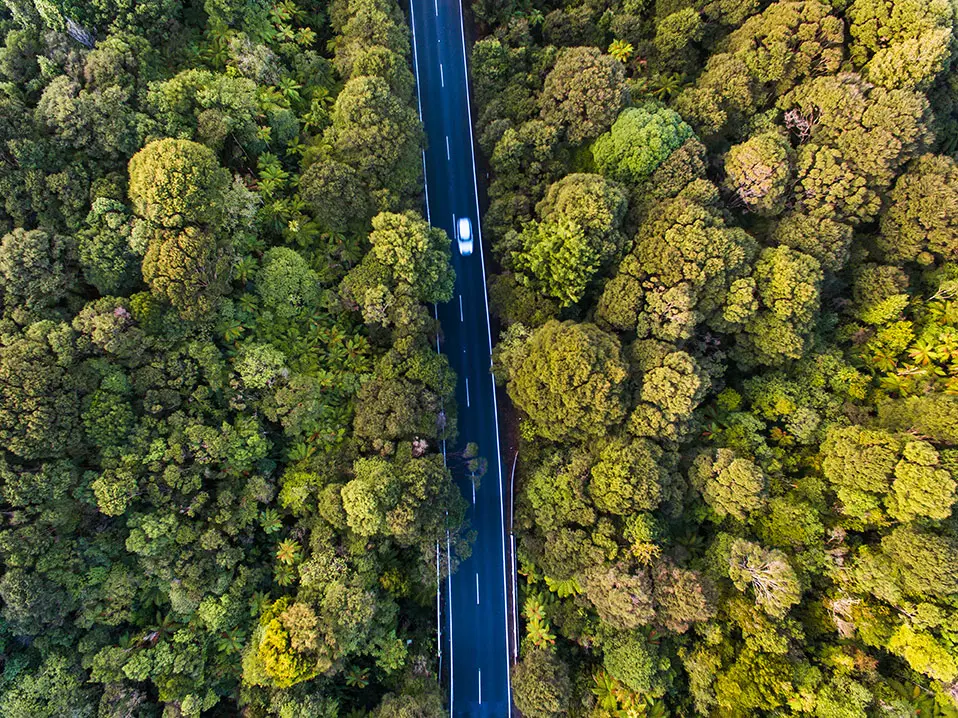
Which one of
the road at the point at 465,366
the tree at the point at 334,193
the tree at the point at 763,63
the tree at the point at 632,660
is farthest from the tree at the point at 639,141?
the tree at the point at 632,660

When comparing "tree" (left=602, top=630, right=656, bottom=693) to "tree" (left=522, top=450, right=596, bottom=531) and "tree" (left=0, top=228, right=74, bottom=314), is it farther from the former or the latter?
"tree" (left=0, top=228, right=74, bottom=314)

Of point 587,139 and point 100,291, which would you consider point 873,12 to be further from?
point 100,291

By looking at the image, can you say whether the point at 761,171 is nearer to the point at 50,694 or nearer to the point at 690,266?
the point at 690,266

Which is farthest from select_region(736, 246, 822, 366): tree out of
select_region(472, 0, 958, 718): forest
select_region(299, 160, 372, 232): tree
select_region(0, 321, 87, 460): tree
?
select_region(0, 321, 87, 460): tree

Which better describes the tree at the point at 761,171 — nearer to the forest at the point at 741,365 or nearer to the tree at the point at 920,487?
the forest at the point at 741,365

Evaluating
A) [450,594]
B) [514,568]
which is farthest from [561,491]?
[450,594]

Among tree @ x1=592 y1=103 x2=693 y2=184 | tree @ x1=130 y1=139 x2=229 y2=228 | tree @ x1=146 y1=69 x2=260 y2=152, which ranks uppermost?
tree @ x1=146 y1=69 x2=260 y2=152
